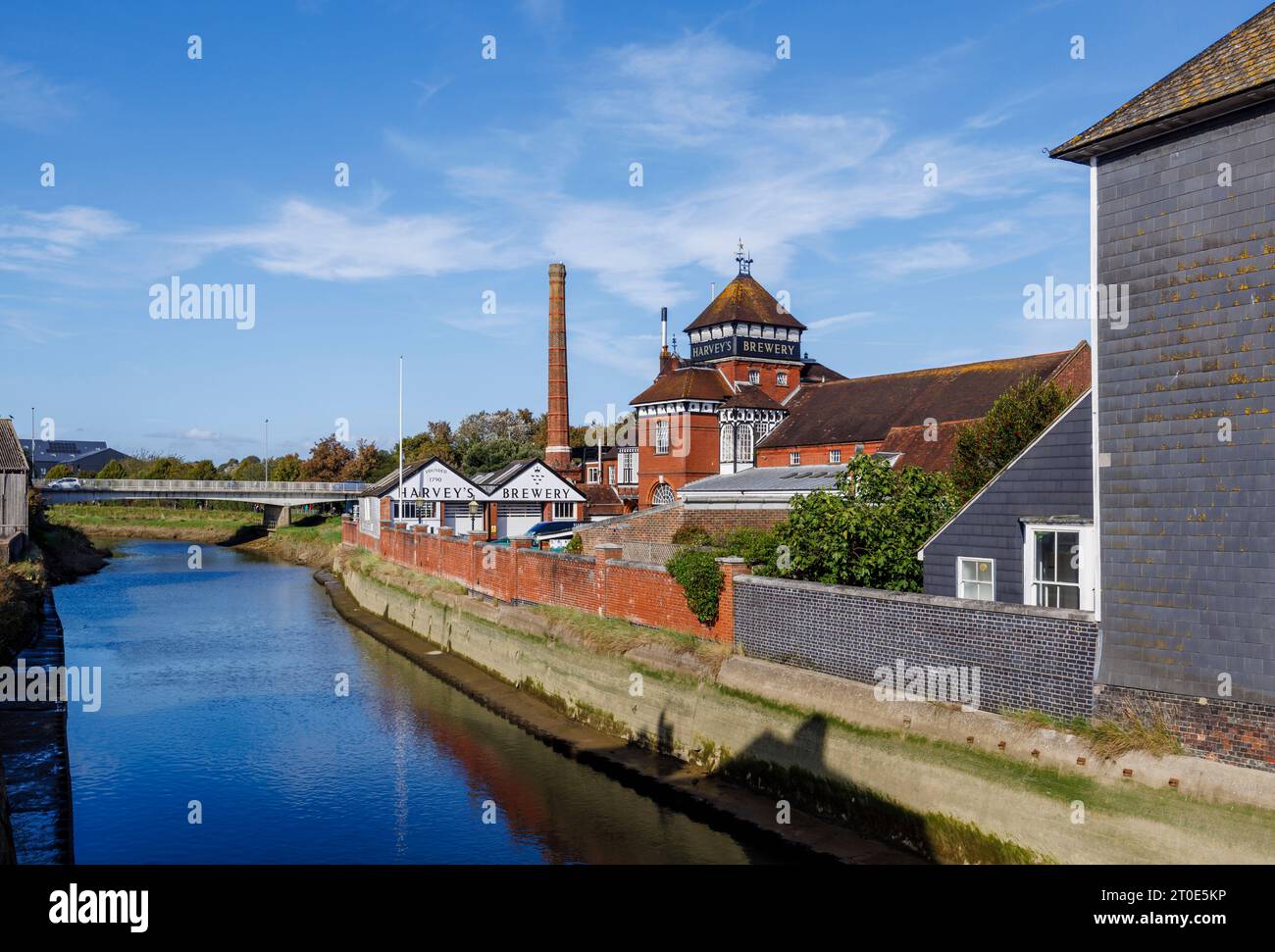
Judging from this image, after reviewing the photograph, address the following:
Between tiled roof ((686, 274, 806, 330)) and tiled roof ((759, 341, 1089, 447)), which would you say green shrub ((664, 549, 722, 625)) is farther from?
tiled roof ((686, 274, 806, 330))

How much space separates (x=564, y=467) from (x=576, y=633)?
51.7 meters

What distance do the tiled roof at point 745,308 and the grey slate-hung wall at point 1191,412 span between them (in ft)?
161

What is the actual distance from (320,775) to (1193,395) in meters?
17.2

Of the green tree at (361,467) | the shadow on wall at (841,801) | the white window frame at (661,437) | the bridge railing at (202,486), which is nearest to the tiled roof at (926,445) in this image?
the shadow on wall at (841,801)

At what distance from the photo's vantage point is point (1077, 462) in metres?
15.0

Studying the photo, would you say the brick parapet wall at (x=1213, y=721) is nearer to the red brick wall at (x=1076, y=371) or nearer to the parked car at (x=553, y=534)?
the red brick wall at (x=1076, y=371)

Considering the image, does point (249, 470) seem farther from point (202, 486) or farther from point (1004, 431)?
point (1004, 431)

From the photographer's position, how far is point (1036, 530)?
51.9 ft

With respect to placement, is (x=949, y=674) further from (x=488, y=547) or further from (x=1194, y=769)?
(x=488, y=547)

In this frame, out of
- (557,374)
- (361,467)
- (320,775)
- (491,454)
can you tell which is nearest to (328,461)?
(361,467)

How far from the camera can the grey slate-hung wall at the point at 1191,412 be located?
1151 cm

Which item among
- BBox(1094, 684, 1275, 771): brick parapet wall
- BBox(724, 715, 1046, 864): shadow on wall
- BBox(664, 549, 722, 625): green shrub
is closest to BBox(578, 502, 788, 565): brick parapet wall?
BBox(664, 549, 722, 625): green shrub
